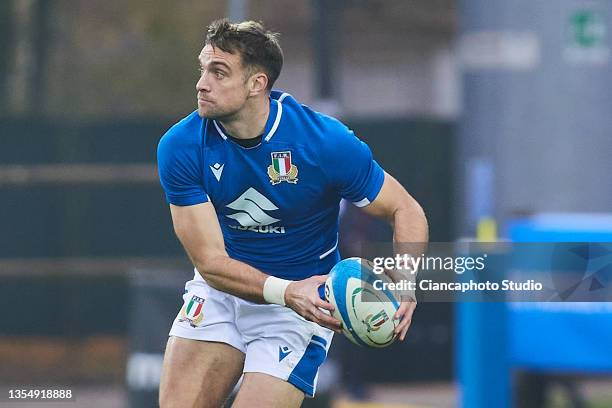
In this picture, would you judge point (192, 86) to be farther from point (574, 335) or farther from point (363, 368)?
point (574, 335)

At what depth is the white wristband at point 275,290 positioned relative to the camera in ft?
22.9

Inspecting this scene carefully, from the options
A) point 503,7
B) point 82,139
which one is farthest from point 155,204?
point 503,7

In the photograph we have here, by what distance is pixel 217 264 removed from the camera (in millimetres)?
7125

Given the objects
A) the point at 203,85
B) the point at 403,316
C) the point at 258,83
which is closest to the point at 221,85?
the point at 203,85

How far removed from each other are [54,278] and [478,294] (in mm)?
5970

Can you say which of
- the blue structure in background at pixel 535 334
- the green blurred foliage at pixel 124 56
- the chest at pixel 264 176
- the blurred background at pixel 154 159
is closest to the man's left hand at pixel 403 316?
the chest at pixel 264 176

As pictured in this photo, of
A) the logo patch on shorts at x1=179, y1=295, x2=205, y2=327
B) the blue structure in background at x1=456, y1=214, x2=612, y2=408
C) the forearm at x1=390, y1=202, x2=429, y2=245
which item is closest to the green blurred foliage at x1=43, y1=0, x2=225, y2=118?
the blue structure in background at x1=456, y1=214, x2=612, y2=408

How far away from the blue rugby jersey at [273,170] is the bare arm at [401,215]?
0.06 meters

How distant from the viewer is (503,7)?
11.1m

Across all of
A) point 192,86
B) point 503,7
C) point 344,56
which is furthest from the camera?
point 344,56

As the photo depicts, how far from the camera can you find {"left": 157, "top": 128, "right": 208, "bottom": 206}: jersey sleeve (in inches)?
284

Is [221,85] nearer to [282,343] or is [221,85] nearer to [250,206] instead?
[250,206]

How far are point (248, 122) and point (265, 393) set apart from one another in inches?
51.1

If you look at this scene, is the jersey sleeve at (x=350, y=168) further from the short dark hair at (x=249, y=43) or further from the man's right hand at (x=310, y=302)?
the man's right hand at (x=310, y=302)
